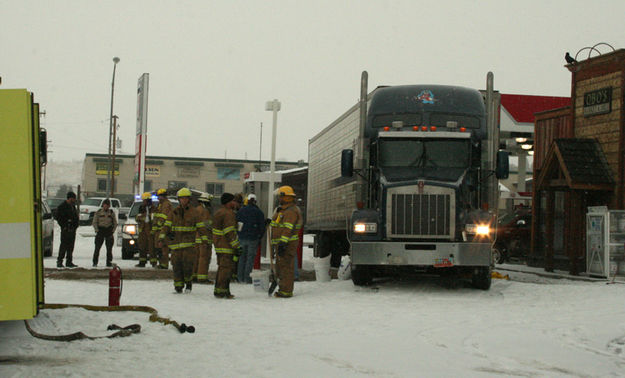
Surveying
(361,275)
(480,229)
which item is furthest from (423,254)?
(361,275)

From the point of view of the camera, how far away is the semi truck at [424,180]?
14.6 m

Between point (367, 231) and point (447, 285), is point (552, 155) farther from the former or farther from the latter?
point (367, 231)

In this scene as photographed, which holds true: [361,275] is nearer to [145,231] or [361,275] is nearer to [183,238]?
[183,238]

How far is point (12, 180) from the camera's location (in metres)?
7.34

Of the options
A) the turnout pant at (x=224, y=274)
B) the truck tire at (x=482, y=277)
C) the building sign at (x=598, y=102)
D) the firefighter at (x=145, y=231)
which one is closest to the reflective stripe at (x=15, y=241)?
the turnout pant at (x=224, y=274)

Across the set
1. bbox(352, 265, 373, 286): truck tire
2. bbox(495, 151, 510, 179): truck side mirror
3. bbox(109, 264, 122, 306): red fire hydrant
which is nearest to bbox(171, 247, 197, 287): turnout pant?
bbox(109, 264, 122, 306): red fire hydrant

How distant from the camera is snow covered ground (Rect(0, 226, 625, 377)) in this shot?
736 centimetres

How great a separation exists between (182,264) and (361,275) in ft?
11.6

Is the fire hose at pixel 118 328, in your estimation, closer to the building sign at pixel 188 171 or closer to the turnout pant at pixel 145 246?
the turnout pant at pixel 145 246

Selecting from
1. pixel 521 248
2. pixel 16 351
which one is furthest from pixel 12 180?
pixel 521 248

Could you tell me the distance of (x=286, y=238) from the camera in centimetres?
1389

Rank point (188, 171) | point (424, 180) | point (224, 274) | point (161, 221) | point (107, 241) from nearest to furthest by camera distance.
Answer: point (224, 274)
point (424, 180)
point (161, 221)
point (107, 241)
point (188, 171)

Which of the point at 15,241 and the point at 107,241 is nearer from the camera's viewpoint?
the point at 15,241

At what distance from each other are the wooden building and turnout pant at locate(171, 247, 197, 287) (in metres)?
11.6
